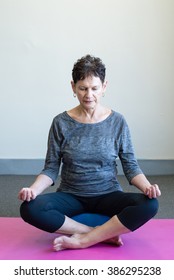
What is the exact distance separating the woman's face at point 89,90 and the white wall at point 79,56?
1445mm

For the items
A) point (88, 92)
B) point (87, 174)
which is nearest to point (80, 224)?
point (87, 174)

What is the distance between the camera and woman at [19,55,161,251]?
1579 mm

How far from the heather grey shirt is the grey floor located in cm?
63

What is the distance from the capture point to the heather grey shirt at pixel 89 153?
5.67 ft

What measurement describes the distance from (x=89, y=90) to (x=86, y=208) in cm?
53

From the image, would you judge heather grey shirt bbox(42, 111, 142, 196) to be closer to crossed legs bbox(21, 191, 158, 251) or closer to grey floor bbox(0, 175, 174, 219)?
crossed legs bbox(21, 191, 158, 251)

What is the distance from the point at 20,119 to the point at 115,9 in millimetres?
1146

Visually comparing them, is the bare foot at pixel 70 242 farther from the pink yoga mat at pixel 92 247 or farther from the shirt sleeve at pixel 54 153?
the shirt sleeve at pixel 54 153

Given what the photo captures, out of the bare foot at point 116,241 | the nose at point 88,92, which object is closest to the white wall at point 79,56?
the nose at point 88,92

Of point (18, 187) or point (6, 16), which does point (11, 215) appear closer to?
point (18, 187)

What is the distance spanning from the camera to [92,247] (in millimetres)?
1607

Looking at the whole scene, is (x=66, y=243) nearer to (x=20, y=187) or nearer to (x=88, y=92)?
(x=88, y=92)

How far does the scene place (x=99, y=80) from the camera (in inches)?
65.8
